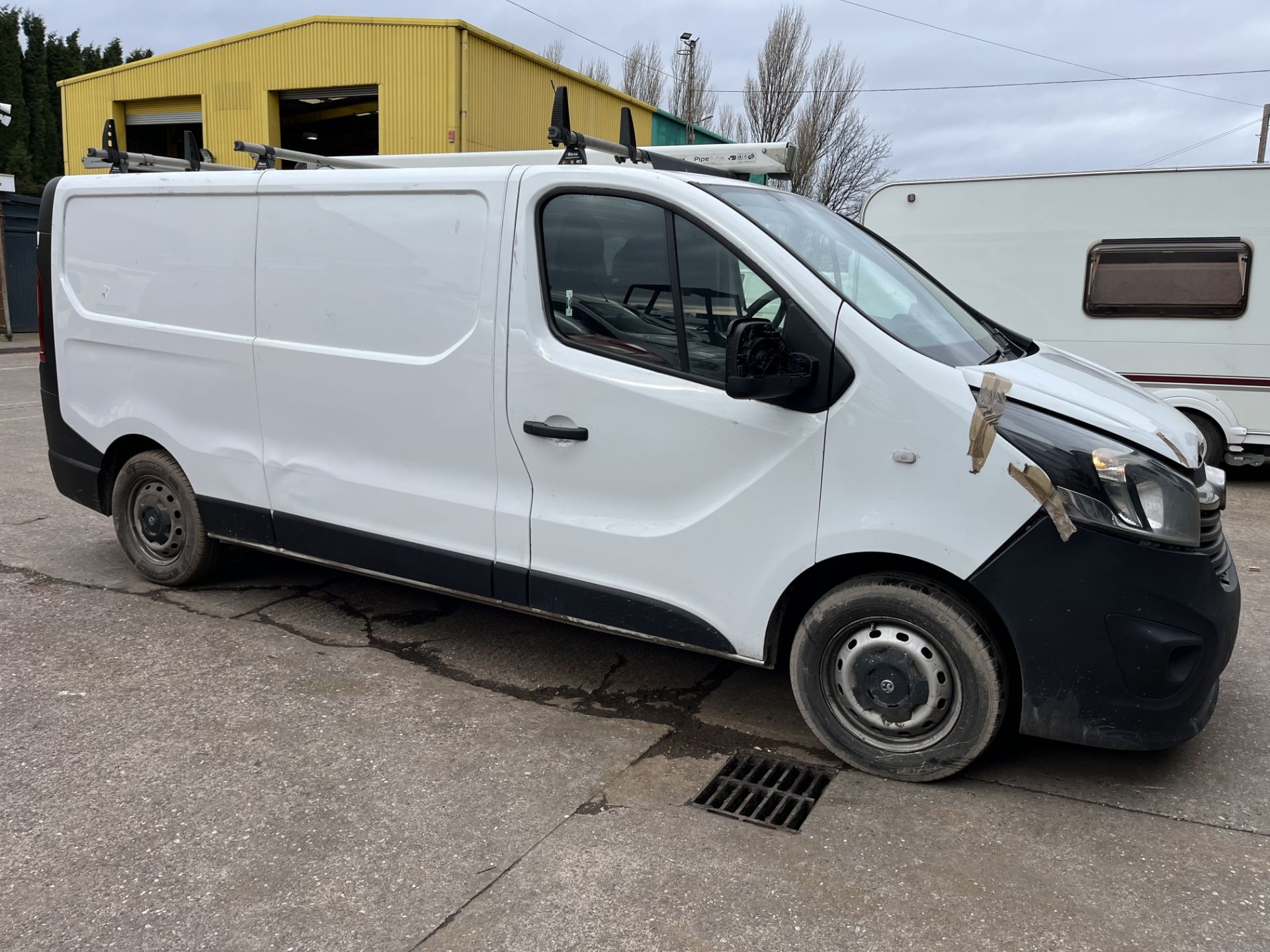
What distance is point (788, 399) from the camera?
11.0ft

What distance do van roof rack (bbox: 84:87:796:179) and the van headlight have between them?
5.99 feet

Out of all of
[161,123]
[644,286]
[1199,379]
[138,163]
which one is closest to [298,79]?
[161,123]

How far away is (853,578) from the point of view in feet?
11.3

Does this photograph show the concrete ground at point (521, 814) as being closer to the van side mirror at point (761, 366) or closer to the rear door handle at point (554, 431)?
the rear door handle at point (554, 431)

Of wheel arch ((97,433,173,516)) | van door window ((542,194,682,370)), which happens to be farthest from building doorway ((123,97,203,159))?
van door window ((542,194,682,370))

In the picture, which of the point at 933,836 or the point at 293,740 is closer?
the point at 933,836

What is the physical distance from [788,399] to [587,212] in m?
1.08

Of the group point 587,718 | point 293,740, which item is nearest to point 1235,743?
point 587,718

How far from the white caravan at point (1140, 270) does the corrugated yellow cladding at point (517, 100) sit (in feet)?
33.8

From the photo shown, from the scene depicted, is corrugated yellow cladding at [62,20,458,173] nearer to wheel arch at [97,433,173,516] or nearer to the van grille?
wheel arch at [97,433,173,516]

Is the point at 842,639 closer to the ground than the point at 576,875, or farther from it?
farther from it

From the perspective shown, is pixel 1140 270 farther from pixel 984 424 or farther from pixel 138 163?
pixel 138 163

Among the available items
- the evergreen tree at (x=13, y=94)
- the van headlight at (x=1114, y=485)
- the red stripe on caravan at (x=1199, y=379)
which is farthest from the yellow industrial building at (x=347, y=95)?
the van headlight at (x=1114, y=485)

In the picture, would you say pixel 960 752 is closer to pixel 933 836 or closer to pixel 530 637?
pixel 933 836
